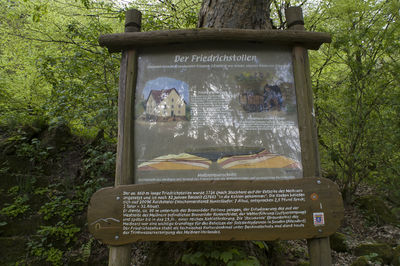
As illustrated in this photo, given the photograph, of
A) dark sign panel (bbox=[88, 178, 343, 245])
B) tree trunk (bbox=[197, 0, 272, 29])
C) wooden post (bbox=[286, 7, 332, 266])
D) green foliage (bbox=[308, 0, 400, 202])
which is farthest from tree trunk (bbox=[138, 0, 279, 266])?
green foliage (bbox=[308, 0, 400, 202])

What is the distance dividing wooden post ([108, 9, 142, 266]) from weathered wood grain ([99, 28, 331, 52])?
16 centimetres

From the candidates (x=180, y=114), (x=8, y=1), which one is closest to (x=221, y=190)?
(x=180, y=114)

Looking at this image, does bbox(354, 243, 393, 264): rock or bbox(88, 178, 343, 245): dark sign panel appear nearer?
bbox(88, 178, 343, 245): dark sign panel

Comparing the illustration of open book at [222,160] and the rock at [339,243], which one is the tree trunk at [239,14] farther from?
the rock at [339,243]

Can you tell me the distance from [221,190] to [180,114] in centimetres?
87

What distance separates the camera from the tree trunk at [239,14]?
3.10 m

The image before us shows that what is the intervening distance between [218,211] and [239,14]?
8.39 feet

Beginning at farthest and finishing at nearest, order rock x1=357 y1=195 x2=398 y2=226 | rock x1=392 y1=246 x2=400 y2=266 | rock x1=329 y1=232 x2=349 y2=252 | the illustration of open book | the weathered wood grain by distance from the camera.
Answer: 1. rock x1=357 y1=195 x2=398 y2=226
2. rock x1=329 y1=232 x2=349 y2=252
3. rock x1=392 y1=246 x2=400 y2=266
4. the weathered wood grain
5. the illustration of open book

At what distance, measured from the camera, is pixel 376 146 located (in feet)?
16.0

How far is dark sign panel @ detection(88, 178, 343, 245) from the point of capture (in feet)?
6.91

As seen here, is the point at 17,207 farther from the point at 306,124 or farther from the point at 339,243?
the point at 339,243

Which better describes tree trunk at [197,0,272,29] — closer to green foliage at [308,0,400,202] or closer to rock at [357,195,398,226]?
green foliage at [308,0,400,202]

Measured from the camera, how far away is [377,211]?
212 inches

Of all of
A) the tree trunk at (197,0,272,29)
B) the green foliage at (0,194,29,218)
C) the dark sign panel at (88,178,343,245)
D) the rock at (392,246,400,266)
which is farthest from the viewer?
the green foliage at (0,194,29,218)
